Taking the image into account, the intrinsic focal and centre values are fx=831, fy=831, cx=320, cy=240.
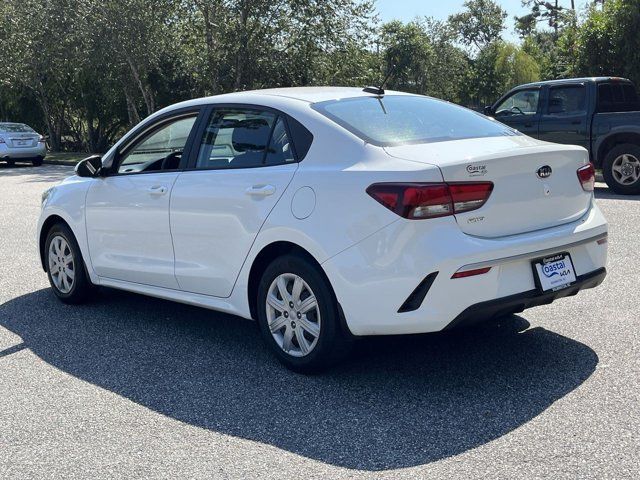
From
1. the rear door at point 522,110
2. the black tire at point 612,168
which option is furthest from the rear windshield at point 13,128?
the black tire at point 612,168

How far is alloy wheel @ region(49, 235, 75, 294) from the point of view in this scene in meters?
6.84

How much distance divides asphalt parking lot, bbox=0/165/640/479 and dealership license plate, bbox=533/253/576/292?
53cm

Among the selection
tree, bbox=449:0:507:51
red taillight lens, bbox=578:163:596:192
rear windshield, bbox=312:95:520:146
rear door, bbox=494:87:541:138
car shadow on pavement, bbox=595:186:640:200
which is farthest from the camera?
tree, bbox=449:0:507:51

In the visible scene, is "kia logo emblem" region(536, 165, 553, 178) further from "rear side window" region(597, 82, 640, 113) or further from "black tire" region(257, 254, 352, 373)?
"rear side window" region(597, 82, 640, 113)

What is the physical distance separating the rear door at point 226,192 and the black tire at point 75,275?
1458 mm

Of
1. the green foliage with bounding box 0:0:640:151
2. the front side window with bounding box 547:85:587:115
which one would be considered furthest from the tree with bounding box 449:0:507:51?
the front side window with bounding box 547:85:587:115

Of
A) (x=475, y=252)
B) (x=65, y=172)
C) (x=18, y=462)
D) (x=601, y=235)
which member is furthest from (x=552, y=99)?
(x=65, y=172)

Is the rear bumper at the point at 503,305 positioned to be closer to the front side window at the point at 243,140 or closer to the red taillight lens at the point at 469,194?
the red taillight lens at the point at 469,194

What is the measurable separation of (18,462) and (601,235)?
3480 millimetres

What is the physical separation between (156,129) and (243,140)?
1088 millimetres

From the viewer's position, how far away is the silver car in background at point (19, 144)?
87.4ft

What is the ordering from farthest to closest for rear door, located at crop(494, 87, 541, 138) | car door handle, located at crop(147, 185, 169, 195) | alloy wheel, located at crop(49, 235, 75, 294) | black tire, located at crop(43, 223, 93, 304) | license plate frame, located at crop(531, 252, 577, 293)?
rear door, located at crop(494, 87, 541, 138) < alloy wheel, located at crop(49, 235, 75, 294) < black tire, located at crop(43, 223, 93, 304) < car door handle, located at crop(147, 185, 169, 195) < license plate frame, located at crop(531, 252, 577, 293)

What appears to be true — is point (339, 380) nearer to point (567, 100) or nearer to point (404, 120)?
point (404, 120)

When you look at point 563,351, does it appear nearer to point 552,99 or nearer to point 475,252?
point 475,252
